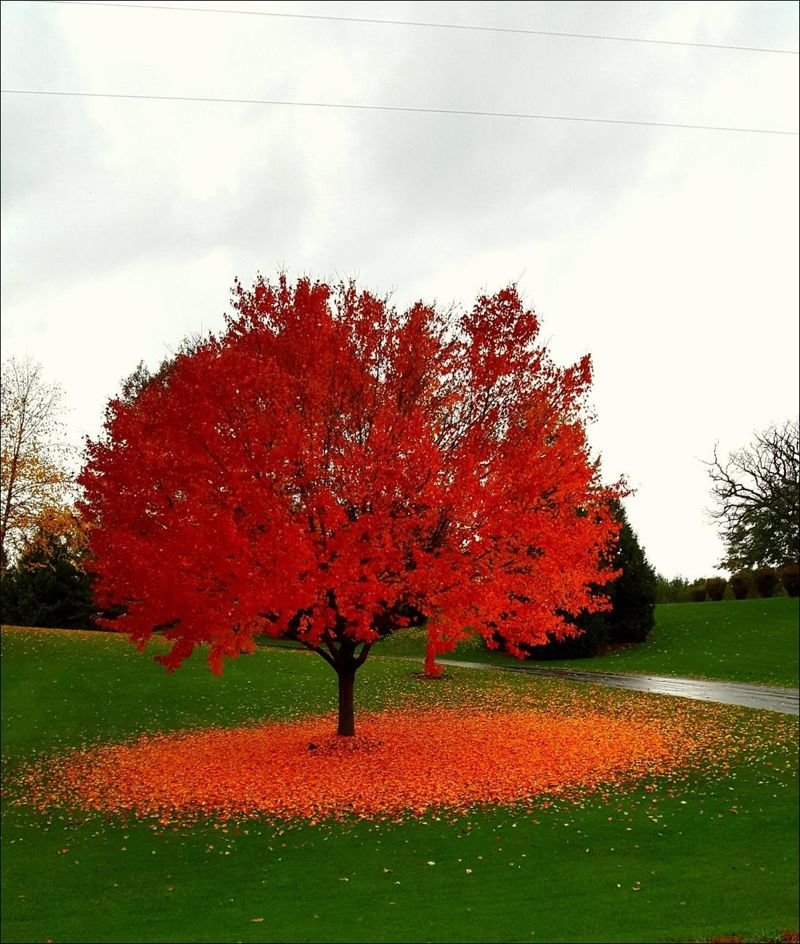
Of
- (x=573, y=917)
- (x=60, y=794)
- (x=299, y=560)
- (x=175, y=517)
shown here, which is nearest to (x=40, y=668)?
(x=60, y=794)

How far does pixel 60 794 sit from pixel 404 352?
34.9 feet

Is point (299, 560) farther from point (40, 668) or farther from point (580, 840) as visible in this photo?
point (40, 668)

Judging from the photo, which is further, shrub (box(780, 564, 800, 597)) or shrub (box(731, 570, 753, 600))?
shrub (box(731, 570, 753, 600))

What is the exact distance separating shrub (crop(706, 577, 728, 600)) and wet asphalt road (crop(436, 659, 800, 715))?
24693mm

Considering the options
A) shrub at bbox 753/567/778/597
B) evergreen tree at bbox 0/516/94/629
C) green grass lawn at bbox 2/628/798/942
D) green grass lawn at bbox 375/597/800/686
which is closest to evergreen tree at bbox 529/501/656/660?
green grass lawn at bbox 375/597/800/686

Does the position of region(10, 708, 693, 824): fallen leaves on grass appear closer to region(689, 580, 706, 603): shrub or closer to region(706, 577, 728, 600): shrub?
region(706, 577, 728, 600): shrub

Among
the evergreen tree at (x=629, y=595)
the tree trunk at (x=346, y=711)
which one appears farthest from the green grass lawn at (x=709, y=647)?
the tree trunk at (x=346, y=711)

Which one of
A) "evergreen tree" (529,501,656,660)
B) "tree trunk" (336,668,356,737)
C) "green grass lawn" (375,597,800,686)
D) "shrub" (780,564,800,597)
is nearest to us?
"tree trunk" (336,668,356,737)

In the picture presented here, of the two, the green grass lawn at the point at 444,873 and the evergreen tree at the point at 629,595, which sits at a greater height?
the evergreen tree at the point at 629,595

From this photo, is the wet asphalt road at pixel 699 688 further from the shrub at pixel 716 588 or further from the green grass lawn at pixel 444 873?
the shrub at pixel 716 588

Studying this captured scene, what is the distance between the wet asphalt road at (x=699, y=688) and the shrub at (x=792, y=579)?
19987mm

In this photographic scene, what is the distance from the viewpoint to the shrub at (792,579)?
47562mm

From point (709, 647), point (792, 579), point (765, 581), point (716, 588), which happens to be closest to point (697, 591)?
point (716, 588)

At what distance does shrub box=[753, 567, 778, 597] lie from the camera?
5109 cm
